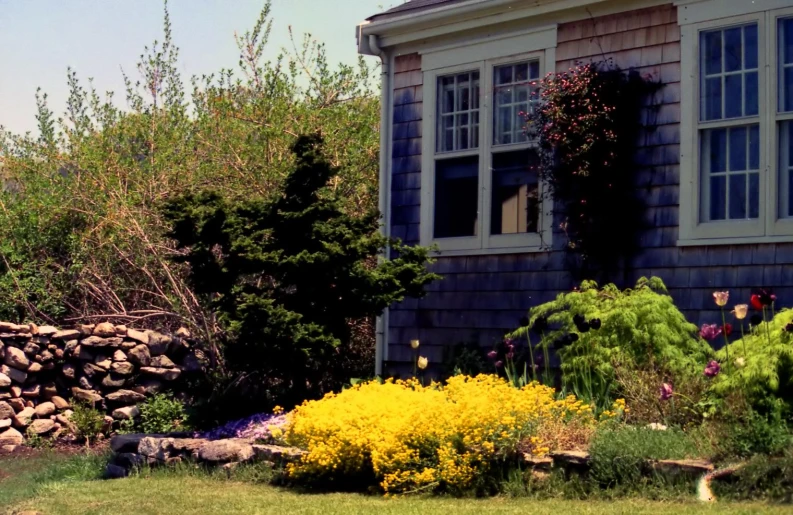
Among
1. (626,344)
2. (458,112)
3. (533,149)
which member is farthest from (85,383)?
(626,344)

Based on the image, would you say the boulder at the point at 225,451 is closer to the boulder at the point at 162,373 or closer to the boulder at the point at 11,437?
the boulder at the point at 162,373

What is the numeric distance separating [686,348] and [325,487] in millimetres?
3183

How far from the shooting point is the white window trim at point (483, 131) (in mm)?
10969

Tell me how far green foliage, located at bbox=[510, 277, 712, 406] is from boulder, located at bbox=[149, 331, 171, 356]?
5505mm

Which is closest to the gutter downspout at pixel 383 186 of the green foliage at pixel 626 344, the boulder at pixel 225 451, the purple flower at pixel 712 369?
the boulder at pixel 225 451

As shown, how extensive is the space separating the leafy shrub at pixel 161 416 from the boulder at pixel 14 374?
4.76 ft

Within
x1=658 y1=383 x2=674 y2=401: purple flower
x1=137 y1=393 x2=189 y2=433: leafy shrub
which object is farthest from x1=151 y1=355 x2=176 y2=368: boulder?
x1=658 y1=383 x2=674 y2=401: purple flower

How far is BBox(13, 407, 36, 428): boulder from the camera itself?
41.1ft

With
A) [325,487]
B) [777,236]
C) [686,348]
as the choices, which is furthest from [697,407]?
[325,487]

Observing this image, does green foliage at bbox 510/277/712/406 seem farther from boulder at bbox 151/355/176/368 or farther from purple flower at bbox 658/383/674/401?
boulder at bbox 151/355/176/368

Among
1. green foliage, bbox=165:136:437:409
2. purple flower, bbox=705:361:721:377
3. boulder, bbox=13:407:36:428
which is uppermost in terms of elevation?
green foliage, bbox=165:136:437:409

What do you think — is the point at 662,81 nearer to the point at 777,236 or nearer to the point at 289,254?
the point at 777,236

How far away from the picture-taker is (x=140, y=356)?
12844 mm

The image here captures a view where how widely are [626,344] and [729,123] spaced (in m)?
2.33
